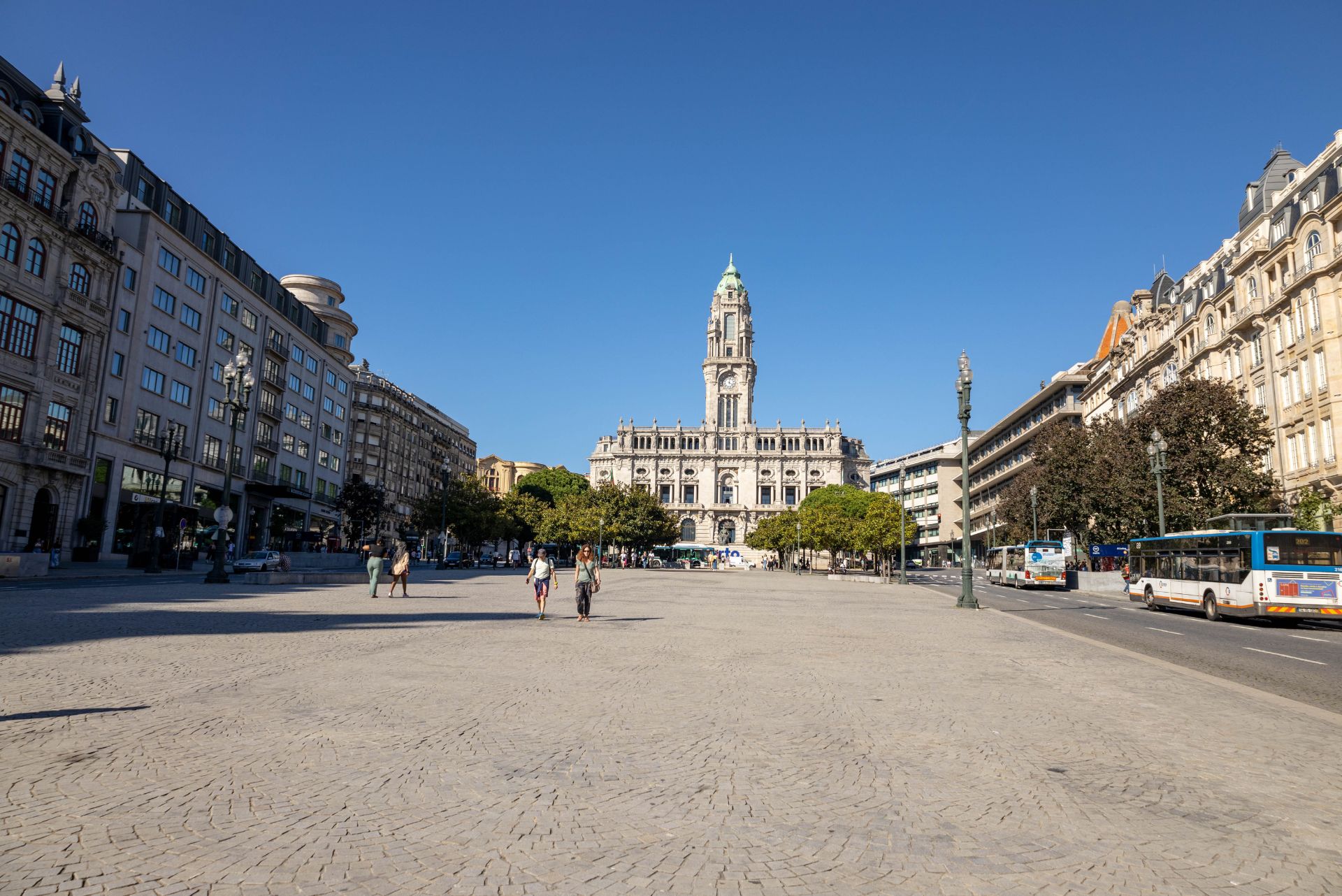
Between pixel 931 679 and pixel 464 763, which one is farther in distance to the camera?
Answer: pixel 931 679

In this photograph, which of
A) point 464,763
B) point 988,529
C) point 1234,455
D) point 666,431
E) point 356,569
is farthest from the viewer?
point 666,431

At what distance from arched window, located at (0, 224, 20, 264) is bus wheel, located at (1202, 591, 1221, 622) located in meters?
44.3

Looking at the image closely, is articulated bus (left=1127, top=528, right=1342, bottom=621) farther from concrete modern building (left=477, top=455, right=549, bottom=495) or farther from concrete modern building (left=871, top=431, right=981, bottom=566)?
concrete modern building (left=477, top=455, right=549, bottom=495)

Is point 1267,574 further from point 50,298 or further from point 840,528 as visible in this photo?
point 840,528

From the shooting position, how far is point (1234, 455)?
135ft

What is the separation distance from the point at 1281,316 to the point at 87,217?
57.1m

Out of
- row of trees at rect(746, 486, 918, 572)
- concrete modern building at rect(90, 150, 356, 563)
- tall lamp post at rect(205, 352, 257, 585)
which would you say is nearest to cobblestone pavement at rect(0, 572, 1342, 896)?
tall lamp post at rect(205, 352, 257, 585)

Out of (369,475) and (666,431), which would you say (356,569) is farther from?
(666,431)

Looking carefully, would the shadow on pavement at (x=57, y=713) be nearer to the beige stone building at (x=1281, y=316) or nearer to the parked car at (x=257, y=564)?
the parked car at (x=257, y=564)

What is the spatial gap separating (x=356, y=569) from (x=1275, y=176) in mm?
57839

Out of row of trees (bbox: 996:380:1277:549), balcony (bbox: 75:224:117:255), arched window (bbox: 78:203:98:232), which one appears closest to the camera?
balcony (bbox: 75:224:117:255)

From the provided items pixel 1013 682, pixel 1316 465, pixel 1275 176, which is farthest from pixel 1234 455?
pixel 1013 682

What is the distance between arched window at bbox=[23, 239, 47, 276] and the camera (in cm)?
3491

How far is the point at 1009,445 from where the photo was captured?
316 ft
